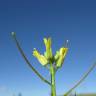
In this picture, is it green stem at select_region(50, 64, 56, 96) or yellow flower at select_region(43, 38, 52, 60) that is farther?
yellow flower at select_region(43, 38, 52, 60)

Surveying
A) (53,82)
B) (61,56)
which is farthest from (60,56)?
(53,82)

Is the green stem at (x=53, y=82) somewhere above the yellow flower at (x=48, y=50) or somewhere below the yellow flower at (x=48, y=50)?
below

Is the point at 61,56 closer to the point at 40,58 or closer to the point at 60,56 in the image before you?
the point at 60,56

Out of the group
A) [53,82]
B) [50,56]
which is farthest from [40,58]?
[53,82]

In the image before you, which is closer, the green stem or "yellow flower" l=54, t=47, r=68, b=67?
the green stem

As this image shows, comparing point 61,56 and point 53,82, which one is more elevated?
point 61,56

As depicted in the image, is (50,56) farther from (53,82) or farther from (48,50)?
(53,82)

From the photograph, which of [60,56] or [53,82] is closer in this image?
[53,82]

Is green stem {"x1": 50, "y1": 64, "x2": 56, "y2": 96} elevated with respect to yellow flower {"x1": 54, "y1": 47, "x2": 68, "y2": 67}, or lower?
lower

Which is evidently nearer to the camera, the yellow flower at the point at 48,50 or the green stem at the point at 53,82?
the green stem at the point at 53,82
